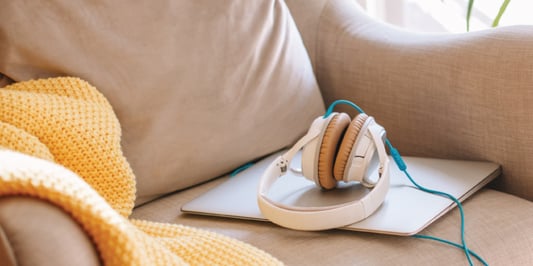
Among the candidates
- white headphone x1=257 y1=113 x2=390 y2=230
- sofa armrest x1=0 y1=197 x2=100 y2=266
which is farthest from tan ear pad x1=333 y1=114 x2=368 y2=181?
sofa armrest x1=0 y1=197 x2=100 y2=266

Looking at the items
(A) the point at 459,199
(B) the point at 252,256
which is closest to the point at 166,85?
(B) the point at 252,256

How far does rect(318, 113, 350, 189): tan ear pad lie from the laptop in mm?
38

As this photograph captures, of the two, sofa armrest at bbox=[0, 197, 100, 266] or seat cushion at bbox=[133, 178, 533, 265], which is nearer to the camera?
sofa armrest at bbox=[0, 197, 100, 266]

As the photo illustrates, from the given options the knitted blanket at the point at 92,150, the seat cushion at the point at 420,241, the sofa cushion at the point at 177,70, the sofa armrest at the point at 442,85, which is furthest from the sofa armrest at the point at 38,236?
the sofa armrest at the point at 442,85

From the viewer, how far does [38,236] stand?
1.86 feet

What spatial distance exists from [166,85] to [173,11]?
0.44 feet

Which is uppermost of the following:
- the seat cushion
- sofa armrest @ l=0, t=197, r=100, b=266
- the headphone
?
sofa armrest @ l=0, t=197, r=100, b=266

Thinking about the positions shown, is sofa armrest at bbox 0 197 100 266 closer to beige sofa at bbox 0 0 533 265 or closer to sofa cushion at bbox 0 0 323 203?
beige sofa at bbox 0 0 533 265

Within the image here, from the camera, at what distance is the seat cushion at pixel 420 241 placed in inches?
33.4

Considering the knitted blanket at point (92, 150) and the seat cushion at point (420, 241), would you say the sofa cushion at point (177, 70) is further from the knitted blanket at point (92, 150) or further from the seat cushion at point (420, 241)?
the seat cushion at point (420, 241)

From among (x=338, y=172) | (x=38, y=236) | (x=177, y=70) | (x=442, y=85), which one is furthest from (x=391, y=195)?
(x=38, y=236)

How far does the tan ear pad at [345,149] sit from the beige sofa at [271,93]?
9 centimetres

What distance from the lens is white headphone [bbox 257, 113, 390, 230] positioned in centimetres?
89

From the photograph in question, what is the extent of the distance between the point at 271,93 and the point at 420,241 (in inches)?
17.5
